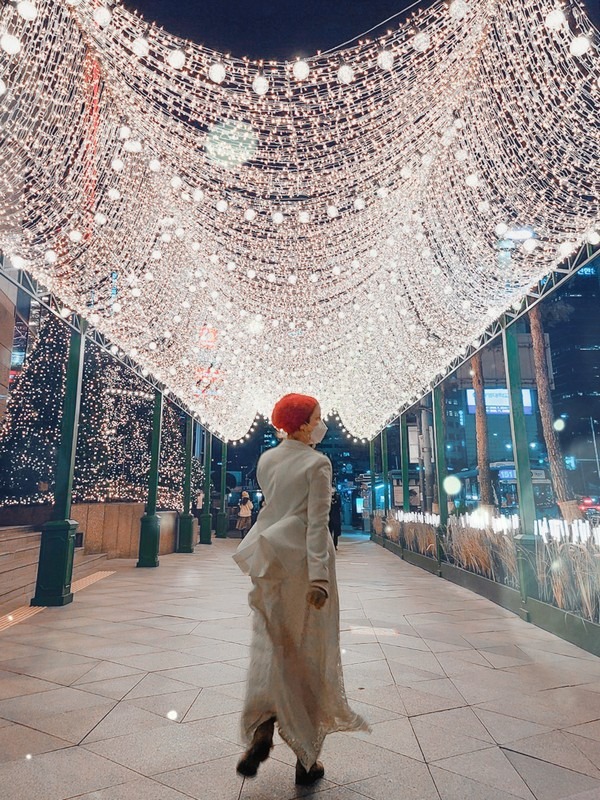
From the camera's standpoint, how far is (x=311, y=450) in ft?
7.70

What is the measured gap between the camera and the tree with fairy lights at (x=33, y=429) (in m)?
10.9

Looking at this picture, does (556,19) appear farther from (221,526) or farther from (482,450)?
(221,526)

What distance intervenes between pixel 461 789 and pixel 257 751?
81 centimetres

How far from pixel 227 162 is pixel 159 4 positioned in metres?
1.61

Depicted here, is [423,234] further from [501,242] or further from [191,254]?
[191,254]

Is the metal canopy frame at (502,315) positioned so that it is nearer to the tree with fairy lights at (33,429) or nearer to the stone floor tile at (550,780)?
the tree with fairy lights at (33,429)

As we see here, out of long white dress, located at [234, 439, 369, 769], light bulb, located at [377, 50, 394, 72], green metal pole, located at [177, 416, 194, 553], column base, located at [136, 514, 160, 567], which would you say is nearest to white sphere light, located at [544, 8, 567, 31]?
light bulb, located at [377, 50, 394, 72]

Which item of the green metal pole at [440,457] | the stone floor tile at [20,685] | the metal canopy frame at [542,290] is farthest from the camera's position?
the green metal pole at [440,457]

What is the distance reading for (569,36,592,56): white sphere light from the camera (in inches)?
126

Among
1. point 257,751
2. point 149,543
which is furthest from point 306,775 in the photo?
point 149,543

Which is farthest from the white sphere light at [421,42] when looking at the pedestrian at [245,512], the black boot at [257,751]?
the pedestrian at [245,512]

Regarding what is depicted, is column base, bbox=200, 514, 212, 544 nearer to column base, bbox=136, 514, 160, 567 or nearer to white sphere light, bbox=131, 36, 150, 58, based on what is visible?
column base, bbox=136, 514, 160, 567

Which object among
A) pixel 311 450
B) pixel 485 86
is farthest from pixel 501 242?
pixel 311 450

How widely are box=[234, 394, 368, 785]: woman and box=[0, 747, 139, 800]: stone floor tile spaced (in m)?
0.55
